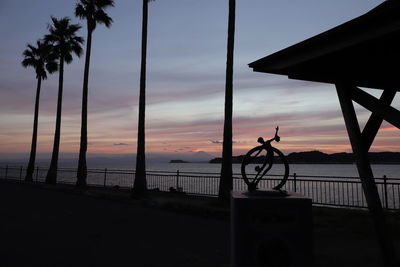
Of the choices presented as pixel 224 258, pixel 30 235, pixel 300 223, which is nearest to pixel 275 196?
pixel 300 223

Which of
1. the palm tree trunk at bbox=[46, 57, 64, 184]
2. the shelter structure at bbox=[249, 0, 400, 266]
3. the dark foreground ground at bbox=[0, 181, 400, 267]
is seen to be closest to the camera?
the shelter structure at bbox=[249, 0, 400, 266]

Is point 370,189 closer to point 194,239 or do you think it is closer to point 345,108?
point 345,108

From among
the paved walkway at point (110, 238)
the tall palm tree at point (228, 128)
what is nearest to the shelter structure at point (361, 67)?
the paved walkway at point (110, 238)

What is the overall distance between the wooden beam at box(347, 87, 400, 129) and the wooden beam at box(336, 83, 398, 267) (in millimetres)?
118

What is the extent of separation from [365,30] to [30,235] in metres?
8.27

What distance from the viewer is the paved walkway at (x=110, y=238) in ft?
20.1

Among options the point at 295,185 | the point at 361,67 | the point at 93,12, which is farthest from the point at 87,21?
the point at 361,67

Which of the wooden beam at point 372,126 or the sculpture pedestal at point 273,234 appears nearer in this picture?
the sculpture pedestal at point 273,234

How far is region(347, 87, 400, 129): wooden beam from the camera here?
4.27 m

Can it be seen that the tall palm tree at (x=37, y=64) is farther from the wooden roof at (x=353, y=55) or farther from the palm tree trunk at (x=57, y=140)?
the wooden roof at (x=353, y=55)

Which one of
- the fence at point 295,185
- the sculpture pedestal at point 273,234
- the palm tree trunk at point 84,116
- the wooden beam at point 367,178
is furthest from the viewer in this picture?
the palm tree trunk at point 84,116

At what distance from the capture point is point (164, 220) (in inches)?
408

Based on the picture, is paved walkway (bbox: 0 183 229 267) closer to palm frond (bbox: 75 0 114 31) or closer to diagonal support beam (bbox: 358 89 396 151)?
diagonal support beam (bbox: 358 89 396 151)

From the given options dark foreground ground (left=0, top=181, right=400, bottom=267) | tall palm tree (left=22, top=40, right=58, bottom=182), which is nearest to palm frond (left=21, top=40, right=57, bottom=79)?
tall palm tree (left=22, top=40, right=58, bottom=182)
